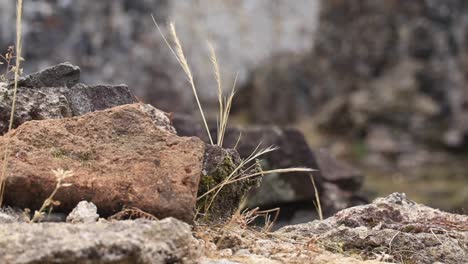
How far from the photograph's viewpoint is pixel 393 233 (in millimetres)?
2834

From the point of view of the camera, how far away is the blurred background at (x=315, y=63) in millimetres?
13078

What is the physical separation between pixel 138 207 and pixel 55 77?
90 cm

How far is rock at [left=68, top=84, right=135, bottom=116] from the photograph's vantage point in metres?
3.08

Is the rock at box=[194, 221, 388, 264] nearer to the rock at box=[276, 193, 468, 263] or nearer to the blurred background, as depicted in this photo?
the rock at box=[276, 193, 468, 263]

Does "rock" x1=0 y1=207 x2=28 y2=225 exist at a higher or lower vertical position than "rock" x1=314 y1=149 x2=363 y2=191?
higher

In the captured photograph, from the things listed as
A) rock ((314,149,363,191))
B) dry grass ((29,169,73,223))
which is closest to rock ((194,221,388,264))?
dry grass ((29,169,73,223))

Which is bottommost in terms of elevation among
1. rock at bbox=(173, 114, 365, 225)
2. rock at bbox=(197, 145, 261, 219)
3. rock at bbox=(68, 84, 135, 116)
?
rock at bbox=(173, 114, 365, 225)

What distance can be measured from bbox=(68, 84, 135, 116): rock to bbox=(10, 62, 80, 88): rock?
0.17 feet

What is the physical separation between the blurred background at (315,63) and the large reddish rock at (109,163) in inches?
390

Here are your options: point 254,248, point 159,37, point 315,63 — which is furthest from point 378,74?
point 254,248

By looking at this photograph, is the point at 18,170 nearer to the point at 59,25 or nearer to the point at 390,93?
the point at 59,25

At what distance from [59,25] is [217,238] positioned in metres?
10.7

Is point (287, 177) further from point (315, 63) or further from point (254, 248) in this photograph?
point (315, 63)

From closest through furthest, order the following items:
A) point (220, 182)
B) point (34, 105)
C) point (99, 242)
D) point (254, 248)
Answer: point (99, 242), point (254, 248), point (220, 182), point (34, 105)
